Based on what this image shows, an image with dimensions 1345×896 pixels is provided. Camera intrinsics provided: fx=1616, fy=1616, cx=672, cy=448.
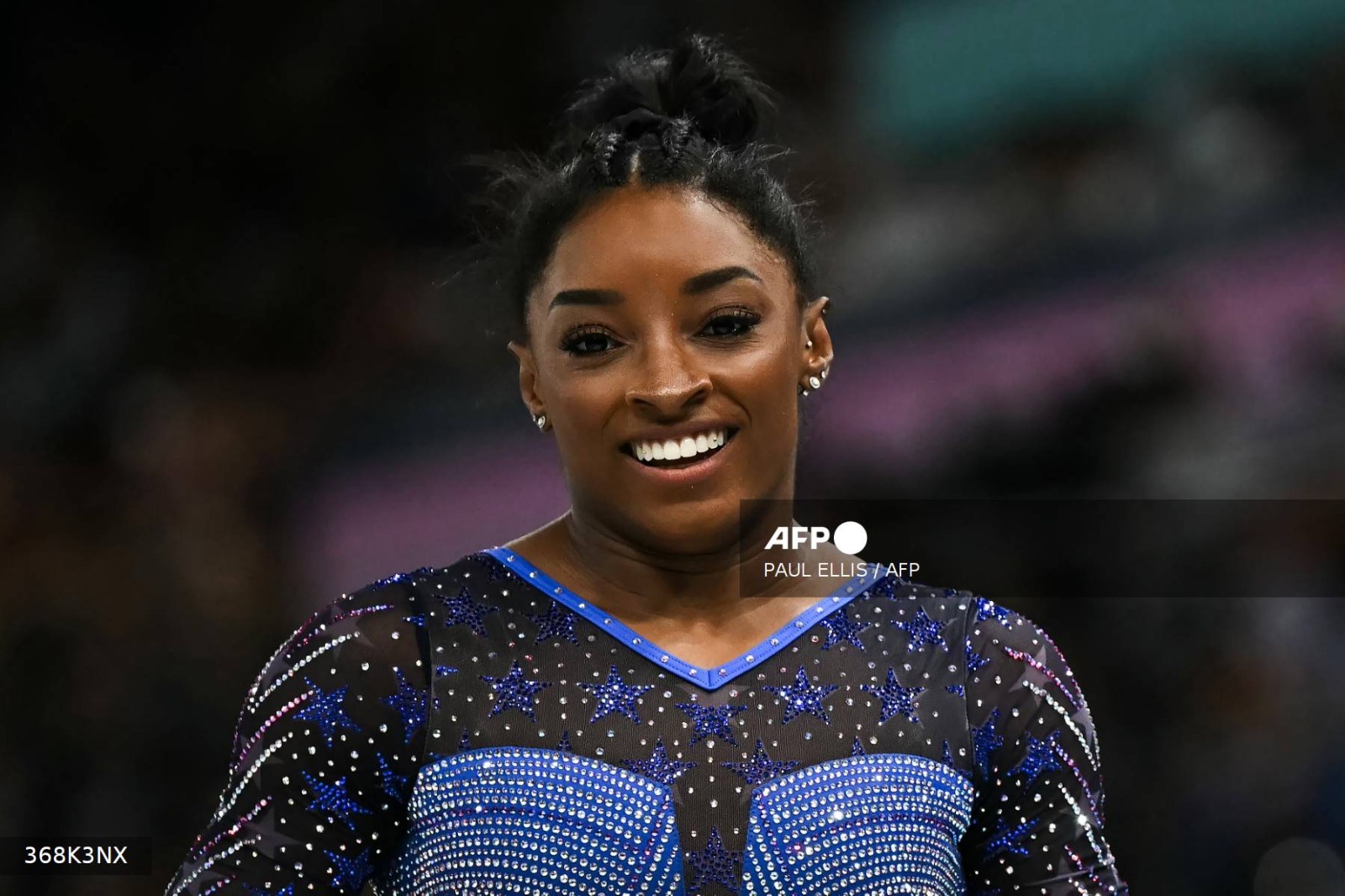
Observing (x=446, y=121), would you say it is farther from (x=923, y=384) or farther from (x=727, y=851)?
(x=727, y=851)

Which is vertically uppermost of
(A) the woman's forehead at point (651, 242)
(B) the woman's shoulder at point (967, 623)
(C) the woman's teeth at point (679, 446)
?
(A) the woman's forehead at point (651, 242)

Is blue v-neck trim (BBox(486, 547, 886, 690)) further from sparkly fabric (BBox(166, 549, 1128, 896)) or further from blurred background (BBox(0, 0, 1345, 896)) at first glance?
blurred background (BBox(0, 0, 1345, 896))

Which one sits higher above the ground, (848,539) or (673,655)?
(848,539)

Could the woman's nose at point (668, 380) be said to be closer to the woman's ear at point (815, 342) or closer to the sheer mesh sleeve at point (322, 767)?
the woman's ear at point (815, 342)

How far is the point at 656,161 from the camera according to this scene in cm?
144

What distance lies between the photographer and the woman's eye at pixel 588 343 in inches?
55.5

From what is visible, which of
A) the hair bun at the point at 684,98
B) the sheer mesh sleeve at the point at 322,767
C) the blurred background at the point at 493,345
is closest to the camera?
the sheer mesh sleeve at the point at 322,767

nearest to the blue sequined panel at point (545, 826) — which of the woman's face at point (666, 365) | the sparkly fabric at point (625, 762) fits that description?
the sparkly fabric at point (625, 762)

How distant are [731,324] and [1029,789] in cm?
49

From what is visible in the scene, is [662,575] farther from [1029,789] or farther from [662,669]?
[1029,789]

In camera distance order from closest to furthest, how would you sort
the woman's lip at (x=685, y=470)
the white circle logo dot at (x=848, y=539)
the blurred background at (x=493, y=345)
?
the woman's lip at (x=685, y=470) < the white circle logo dot at (x=848, y=539) < the blurred background at (x=493, y=345)

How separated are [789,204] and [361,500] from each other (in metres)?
1.00

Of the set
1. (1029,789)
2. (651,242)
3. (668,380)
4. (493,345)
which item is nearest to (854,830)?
(1029,789)

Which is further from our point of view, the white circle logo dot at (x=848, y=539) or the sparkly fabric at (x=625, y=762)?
the white circle logo dot at (x=848, y=539)
